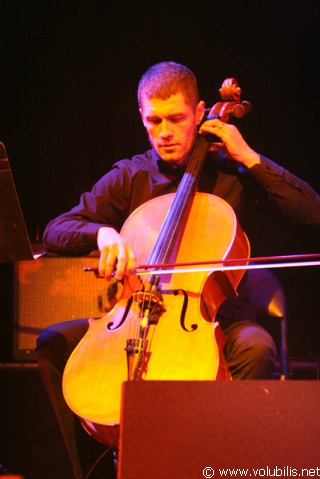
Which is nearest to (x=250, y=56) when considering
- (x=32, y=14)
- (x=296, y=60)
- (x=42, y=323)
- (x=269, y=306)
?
(x=296, y=60)

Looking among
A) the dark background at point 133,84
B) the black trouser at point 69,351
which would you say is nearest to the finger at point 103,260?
the black trouser at point 69,351

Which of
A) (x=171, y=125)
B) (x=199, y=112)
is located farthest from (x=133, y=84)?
(x=171, y=125)

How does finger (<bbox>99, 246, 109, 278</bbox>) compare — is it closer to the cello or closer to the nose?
the cello

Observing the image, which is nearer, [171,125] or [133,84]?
[171,125]

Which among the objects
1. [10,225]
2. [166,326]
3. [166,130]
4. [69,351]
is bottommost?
[69,351]

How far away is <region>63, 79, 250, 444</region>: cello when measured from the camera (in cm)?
175

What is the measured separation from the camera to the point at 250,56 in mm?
3268

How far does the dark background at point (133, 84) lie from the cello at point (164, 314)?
948mm

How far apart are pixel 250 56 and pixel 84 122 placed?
3.07ft

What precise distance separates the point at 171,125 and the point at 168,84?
166 millimetres

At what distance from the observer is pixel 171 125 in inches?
92.4

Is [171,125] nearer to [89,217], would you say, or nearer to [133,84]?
[89,217]

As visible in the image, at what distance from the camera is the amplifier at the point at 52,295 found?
279 centimetres

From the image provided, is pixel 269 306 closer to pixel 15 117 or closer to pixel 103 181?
pixel 103 181
